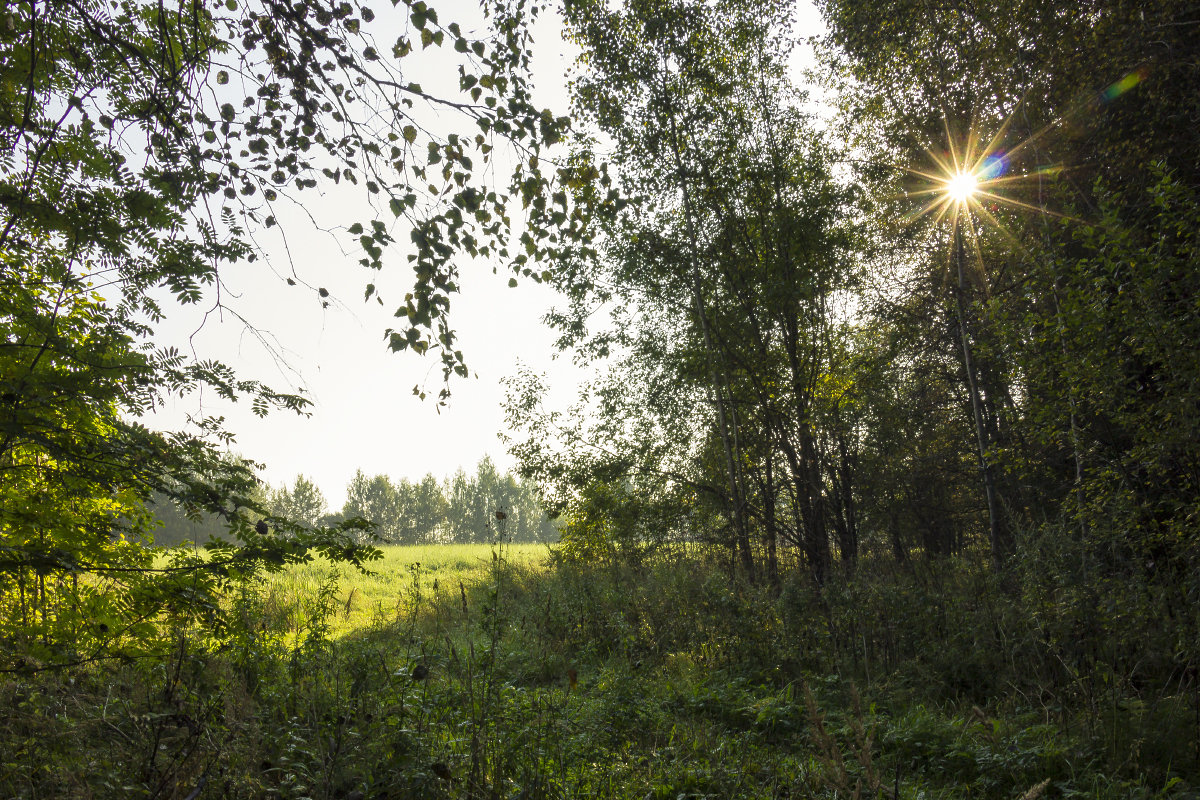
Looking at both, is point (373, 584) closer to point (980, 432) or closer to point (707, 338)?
point (707, 338)

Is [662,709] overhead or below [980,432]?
below

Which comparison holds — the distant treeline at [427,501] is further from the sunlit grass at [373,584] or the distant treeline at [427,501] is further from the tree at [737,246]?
the tree at [737,246]

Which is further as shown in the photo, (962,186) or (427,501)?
(427,501)

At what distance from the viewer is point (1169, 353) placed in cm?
423

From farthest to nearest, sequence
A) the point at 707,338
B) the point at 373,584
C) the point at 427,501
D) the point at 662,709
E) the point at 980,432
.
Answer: the point at 427,501 → the point at 373,584 → the point at 707,338 → the point at 980,432 → the point at 662,709

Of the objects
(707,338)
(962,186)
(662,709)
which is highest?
(962,186)

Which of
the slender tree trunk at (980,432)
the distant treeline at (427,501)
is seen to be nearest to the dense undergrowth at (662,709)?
the slender tree trunk at (980,432)

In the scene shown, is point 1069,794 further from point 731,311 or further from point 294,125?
point 731,311

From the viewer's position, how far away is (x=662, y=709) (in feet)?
16.9

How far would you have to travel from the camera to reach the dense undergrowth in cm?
271

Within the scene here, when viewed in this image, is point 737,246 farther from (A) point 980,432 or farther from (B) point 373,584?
(B) point 373,584

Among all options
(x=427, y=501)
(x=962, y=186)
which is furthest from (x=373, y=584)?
(x=427, y=501)

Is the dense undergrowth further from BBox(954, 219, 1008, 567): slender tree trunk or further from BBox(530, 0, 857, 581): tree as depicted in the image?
BBox(530, 0, 857, 581): tree

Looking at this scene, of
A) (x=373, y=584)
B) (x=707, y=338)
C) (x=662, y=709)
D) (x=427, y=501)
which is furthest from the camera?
(x=427, y=501)
